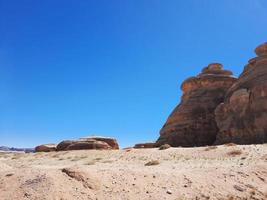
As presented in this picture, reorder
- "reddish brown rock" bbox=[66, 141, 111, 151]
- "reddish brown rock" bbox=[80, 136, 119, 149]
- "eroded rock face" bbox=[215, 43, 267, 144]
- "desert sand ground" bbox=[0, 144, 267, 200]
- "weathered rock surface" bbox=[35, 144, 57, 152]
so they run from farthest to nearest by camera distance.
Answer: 1. "weathered rock surface" bbox=[35, 144, 57, 152]
2. "reddish brown rock" bbox=[80, 136, 119, 149]
3. "reddish brown rock" bbox=[66, 141, 111, 151]
4. "eroded rock face" bbox=[215, 43, 267, 144]
5. "desert sand ground" bbox=[0, 144, 267, 200]

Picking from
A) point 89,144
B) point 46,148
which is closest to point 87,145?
point 89,144

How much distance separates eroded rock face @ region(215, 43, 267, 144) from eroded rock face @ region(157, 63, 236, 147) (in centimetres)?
475

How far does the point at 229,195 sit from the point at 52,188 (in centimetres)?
676

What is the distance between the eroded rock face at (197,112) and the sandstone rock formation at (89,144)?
6483 mm

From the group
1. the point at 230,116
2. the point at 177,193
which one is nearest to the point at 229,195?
the point at 177,193

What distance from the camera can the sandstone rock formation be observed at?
35.6m

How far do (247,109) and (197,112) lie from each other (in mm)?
11008

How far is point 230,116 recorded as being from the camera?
1345 inches

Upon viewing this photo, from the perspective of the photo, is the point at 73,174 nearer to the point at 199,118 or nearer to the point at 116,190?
the point at 116,190

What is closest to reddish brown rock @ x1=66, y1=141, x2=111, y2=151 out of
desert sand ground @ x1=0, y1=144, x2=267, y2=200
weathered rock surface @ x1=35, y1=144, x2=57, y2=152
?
weathered rock surface @ x1=35, y1=144, x2=57, y2=152

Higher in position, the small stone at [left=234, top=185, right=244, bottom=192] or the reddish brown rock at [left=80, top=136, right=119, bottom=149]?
the reddish brown rock at [left=80, top=136, right=119, bottom=149]

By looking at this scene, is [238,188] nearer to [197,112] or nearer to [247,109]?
[247,109]

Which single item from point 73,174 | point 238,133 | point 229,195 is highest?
point 238,133

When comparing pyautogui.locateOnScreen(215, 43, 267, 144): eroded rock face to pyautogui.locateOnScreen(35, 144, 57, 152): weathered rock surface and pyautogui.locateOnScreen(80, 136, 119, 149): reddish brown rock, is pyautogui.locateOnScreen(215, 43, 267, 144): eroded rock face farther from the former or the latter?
pyautogui.locateOnScreen(35, 144, 57, 152): weathered rock surface
